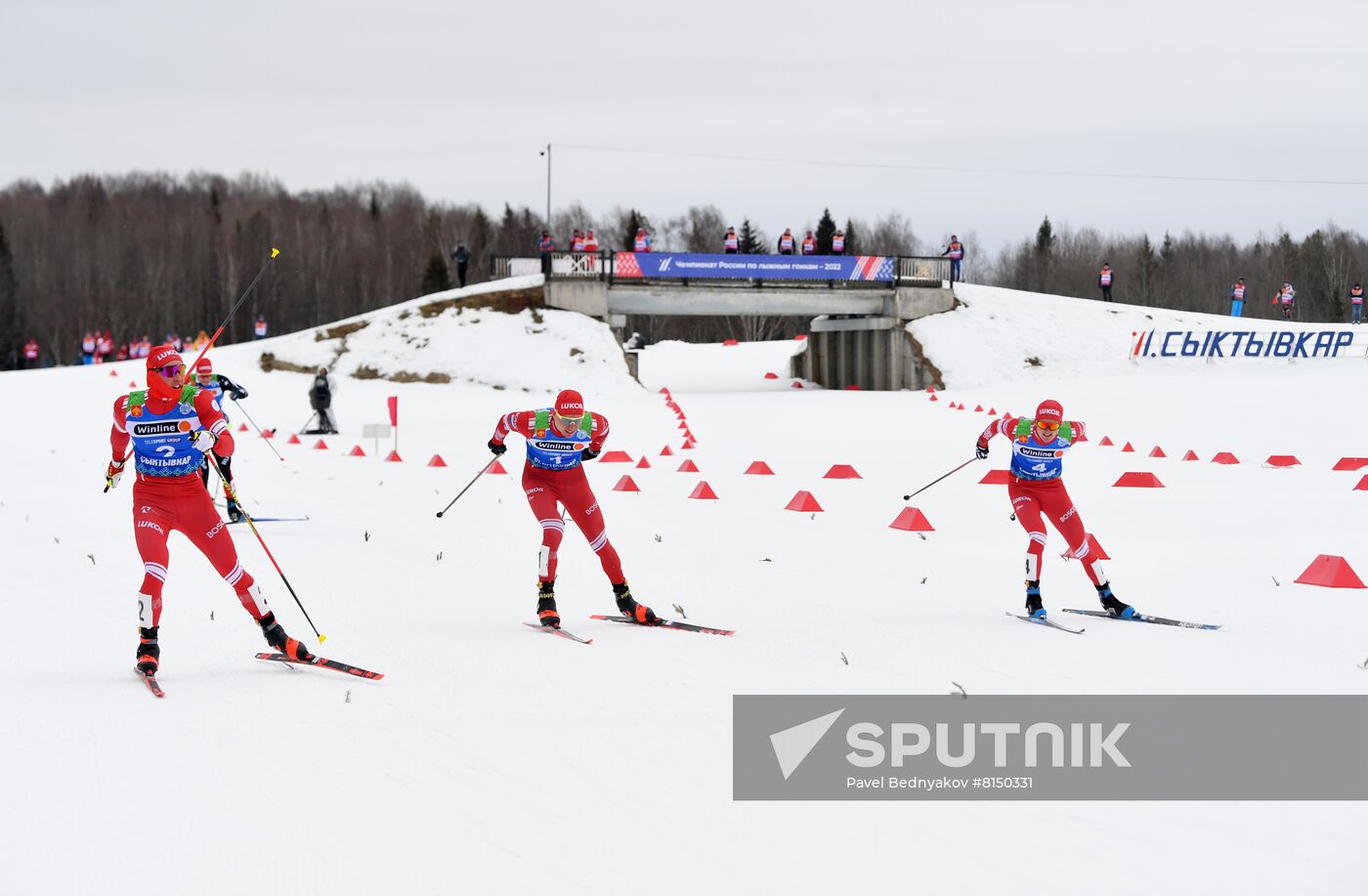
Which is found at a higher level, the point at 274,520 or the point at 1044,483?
the point at 1044,483

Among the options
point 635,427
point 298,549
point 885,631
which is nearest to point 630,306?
point 635,427

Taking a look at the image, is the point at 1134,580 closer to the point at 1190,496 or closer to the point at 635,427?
the point at 1190,496

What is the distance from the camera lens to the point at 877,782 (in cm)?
522

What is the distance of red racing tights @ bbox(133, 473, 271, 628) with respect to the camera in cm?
706

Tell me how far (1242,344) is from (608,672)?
1433 inches

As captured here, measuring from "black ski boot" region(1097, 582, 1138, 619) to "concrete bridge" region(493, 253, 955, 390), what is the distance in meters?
28.4

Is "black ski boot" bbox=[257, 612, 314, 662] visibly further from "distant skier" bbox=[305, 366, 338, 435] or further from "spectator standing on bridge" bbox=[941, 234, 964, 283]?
"spectator standing on bridge" bbox=[941, 234, 964, 283]

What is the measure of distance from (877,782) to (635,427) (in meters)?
21.1

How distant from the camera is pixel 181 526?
7.17 metres

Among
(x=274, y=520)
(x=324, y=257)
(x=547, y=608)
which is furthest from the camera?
(x=324, y=257)

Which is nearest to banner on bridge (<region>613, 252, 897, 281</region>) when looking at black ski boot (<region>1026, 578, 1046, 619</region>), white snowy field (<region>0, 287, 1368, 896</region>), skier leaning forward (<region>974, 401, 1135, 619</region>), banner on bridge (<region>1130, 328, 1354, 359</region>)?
banner on bridge (<region>1130, 328, 1354, 359</region>)

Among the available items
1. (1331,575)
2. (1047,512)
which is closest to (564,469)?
(1047,512)

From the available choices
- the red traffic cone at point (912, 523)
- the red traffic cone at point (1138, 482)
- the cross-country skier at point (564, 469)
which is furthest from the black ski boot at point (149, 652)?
the red traffic cone at point (1138, 482)

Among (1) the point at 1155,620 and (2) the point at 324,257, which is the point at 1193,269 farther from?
(1) the point at 1155,620
